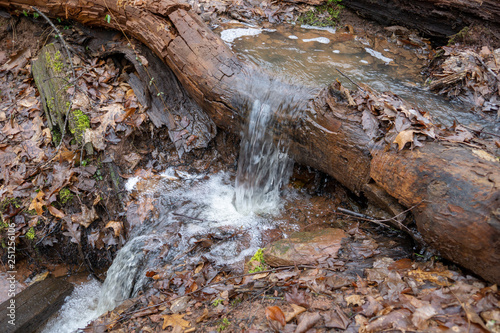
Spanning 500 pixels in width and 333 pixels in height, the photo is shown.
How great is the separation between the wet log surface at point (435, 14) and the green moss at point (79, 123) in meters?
6.22

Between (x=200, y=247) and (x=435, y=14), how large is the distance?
633 centimetres

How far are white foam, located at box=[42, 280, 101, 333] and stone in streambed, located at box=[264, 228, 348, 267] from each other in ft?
8.75

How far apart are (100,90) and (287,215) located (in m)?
3.85

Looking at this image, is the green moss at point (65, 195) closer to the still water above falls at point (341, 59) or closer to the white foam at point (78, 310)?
the white foam at point (78, 310)

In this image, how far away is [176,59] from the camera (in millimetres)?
4832

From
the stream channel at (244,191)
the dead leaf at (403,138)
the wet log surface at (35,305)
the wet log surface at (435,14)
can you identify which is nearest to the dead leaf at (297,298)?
the stream channel at (244,191)

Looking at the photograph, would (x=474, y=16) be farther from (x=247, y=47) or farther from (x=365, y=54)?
(x=247, y=47)

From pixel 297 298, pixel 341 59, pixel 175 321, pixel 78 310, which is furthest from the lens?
pixel 341 59

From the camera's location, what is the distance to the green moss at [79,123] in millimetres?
4871

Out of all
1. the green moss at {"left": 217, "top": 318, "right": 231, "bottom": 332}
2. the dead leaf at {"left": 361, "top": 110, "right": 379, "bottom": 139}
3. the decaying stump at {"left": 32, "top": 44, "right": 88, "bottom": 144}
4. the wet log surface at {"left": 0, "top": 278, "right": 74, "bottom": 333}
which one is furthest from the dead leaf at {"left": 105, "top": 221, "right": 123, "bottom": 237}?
the dead leaf at {"left": 361, "top": 110, "right": 379, "bottom": 139}

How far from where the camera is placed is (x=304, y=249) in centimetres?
326

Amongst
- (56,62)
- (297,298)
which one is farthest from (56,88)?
(297,298)

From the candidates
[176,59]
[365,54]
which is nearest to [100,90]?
[176,59]

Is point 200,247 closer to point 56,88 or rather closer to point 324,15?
point 56,88
